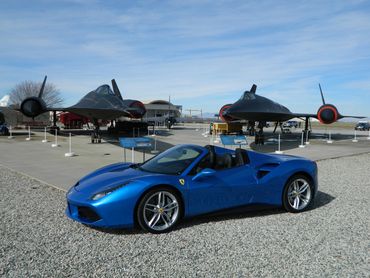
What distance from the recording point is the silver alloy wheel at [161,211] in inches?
192

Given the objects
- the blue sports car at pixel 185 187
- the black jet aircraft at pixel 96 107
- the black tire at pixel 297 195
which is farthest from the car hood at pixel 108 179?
the black jet aircraft at pixel 96 107

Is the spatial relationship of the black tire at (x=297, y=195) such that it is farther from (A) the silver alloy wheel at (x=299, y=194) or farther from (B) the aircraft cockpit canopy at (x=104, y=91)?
(B) the aircraft cockpit canopy at (x=104, y=91)

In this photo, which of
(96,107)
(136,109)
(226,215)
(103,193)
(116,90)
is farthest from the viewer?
(116,90)

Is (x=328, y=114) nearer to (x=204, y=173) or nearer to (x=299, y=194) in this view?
(x=299, y=194)

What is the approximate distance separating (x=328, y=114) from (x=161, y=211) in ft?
79.8

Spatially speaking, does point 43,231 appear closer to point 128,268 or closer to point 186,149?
point 128,268

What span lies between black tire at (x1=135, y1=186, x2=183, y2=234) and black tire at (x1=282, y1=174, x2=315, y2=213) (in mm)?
2025

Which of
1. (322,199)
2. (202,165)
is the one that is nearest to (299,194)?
(322,199)

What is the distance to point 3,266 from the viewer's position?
12.3 feet

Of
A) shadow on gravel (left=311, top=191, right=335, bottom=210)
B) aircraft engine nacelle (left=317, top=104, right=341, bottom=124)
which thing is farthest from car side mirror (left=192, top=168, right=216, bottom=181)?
aircraft engine nacelle (left=317, top=104, right=341, bottom=124)

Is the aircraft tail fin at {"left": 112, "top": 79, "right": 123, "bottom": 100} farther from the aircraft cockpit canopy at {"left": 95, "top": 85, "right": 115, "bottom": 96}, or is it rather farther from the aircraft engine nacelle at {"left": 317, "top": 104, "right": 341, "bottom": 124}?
the aircraft engine nacelle at {"left": 317, "top": 104, "right": 341, "bottom": 124}

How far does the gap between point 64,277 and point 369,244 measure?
12.6 ft

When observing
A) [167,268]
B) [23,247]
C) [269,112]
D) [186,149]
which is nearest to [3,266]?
[23,247]

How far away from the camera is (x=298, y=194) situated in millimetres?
6117
